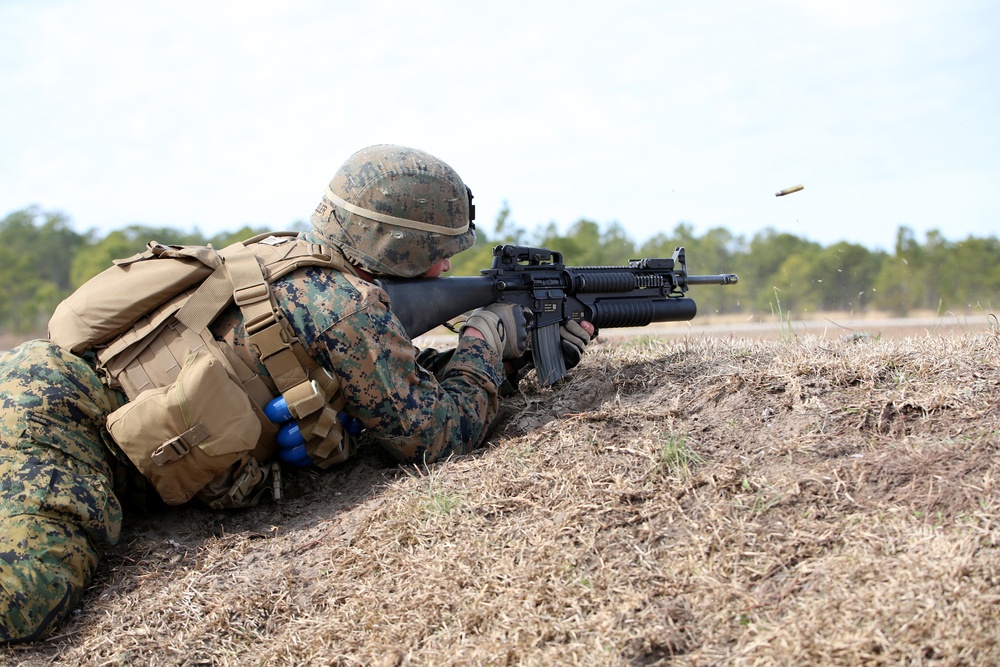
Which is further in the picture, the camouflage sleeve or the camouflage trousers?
the camouflage sleeve

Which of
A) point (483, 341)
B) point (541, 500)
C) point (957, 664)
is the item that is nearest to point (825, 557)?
point (957, 664)

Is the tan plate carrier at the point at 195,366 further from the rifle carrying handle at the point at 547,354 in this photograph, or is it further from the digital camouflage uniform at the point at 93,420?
the rifle carrying handle at the point at 547,354

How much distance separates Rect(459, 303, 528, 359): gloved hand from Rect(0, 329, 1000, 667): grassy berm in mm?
639

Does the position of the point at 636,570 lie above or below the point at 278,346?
below

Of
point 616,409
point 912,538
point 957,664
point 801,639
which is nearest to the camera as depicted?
point 957,664

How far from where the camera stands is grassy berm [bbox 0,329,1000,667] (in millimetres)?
2346

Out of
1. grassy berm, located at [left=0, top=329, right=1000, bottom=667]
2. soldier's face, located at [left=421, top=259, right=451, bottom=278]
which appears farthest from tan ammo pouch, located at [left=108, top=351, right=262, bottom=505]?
soldier's face, located at [left=421, top=259, right=451, bottom=278]

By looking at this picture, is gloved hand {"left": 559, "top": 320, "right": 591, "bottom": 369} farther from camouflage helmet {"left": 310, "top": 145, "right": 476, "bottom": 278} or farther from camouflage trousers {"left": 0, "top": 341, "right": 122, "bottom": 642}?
camouflage trousers {"left": 0, "top": 341, "right": 122, "bottom": 642}

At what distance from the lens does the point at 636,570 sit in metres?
2.66

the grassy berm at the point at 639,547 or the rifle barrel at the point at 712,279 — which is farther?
the rifle barrel at the point at 712,279

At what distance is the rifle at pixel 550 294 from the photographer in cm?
425

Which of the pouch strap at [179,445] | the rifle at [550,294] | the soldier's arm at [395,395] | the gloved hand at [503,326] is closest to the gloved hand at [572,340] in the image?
the rifle at [550,294]

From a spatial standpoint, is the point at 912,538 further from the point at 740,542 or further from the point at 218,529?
the point at 218,529

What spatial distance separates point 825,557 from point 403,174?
2.61 m
